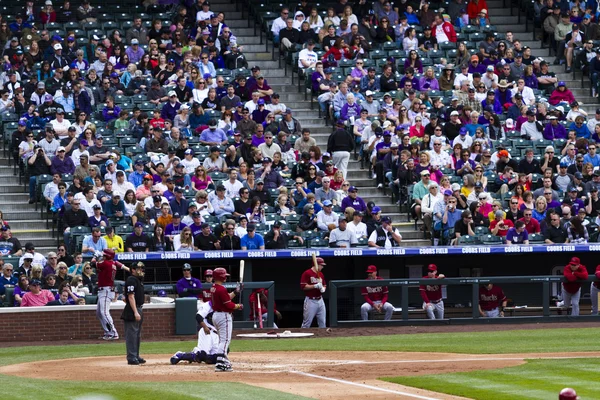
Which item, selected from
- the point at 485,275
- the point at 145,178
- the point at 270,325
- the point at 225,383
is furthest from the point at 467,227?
the point at 225,383

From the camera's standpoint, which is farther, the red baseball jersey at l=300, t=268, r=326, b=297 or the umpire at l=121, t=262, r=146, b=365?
the red baseball jersey at l=300, t=268, r=326, b=297

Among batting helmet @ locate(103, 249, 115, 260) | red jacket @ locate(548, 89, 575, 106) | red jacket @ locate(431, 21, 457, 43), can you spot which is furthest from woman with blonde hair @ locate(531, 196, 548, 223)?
batting helmet @ locate(103, 249, 115, 260)

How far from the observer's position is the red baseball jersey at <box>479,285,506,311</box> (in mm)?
24125

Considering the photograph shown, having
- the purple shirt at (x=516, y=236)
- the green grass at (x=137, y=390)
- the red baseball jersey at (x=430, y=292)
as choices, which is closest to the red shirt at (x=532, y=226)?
the purple shirt at (x=516, y=236)

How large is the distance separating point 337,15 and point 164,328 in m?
12.7

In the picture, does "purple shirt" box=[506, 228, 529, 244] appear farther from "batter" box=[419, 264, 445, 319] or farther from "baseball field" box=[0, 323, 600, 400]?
"baseball field" box=[0, 323, 600, 400]

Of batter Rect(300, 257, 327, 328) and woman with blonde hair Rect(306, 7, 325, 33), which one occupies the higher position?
woman with blonde hair Rect(306, 7, 325, 33)

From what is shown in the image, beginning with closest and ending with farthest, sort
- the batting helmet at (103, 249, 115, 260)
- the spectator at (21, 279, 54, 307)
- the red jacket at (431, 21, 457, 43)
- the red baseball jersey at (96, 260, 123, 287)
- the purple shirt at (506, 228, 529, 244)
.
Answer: the batting helmet at (103, 249, 115, 260), the red baseball jersey at (96, 260, 123, 287), the spectator at (21, 279, 54, 307), the purple shirt at (506, 228, 529, 244), the red jacket at (431, 21, 457, 43)

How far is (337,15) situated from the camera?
32.3 m

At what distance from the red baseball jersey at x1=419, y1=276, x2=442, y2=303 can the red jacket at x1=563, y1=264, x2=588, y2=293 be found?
8.23ft

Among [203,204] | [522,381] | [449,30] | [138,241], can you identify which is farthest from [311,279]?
[449,30]

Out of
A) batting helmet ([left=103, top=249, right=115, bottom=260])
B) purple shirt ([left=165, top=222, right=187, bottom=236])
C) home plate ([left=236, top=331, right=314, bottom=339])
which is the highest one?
purple shirt ([left=165, top=222, right=187, bottom=236])

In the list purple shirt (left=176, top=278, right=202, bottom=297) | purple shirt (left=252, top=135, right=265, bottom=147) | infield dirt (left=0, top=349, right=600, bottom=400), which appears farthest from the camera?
purple shirt (left=252, top=135, right=265, bottom=147)

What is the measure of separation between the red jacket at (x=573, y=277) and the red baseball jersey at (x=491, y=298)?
1.28 m
